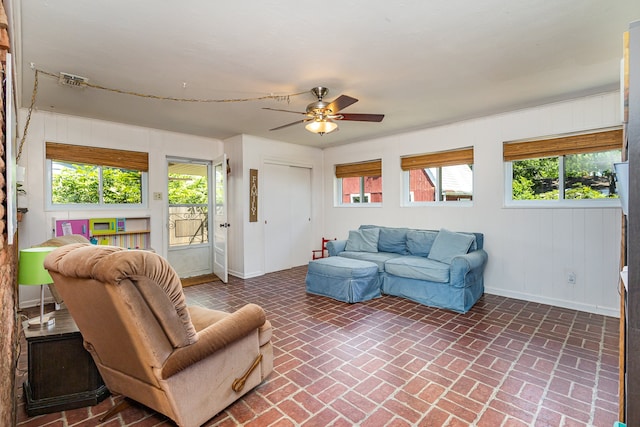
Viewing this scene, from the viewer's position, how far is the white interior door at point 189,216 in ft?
17.6

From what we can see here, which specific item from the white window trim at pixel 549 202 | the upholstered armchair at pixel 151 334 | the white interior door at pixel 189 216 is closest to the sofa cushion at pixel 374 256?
the white window trim at pixel 549 202

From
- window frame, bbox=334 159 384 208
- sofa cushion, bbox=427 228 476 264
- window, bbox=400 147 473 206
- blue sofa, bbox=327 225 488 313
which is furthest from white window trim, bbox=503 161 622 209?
window frame, bbox=334 159 384 208

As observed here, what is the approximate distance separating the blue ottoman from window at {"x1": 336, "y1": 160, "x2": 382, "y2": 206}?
1.91 metres

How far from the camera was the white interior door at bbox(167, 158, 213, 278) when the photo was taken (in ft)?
17.6

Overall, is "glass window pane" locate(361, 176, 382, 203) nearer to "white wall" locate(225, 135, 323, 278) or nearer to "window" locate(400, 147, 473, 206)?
"window" locate(400, 147, 473, 206)

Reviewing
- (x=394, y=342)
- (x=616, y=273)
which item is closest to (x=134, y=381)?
(x=394, y=342)

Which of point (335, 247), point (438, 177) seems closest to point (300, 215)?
point (335, 247)

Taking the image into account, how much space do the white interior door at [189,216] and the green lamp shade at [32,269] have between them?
349cm

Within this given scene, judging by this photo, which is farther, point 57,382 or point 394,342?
point 394,342

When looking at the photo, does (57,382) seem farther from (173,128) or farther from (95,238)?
(173,128)

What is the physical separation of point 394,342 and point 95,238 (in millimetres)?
4085

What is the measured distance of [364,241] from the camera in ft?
16.7

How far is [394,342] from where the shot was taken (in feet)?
9.45

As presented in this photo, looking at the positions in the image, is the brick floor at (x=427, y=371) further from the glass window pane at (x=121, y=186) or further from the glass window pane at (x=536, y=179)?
the glass window pane at (x=121, y=186)
